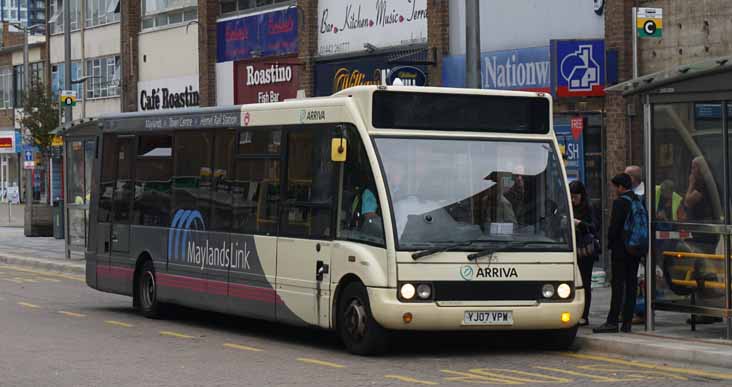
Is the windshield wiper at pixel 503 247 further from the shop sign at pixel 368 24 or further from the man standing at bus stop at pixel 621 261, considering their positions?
the shop sign at pixel 368 24

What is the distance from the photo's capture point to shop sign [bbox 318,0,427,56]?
29516 mm

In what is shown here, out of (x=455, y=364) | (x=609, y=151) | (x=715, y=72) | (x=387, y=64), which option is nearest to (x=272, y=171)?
(x=455, y=364)

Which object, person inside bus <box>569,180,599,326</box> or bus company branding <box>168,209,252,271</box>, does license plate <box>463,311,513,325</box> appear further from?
bus company branding <box>168,209,252,271</box>

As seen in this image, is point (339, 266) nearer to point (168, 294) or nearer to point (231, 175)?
point (231, 175)

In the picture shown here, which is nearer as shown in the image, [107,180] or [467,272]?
[467,272]

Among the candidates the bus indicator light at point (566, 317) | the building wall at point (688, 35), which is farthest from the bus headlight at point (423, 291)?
the building wall at point (688, 35)

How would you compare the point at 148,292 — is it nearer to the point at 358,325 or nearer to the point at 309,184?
the point at 309,184

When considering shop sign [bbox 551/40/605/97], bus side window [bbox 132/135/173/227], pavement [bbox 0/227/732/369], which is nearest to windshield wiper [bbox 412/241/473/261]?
pavement [bbox 0/227/732/369]

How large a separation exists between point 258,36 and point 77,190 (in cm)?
674

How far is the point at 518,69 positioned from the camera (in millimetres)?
25828

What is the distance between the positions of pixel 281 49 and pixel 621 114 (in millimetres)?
13090

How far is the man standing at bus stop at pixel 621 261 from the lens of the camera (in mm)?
15062

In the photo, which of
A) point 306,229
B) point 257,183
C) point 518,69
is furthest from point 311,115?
point 518,69

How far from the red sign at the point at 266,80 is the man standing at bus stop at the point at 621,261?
18101 mm
